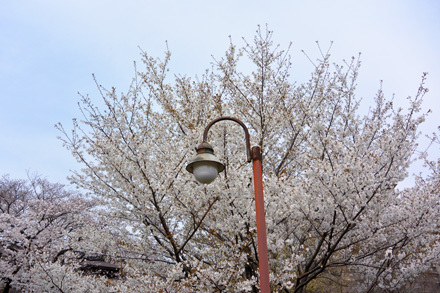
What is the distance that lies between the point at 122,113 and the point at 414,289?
1304cm

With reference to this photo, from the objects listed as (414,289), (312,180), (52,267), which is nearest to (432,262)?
(312,180)

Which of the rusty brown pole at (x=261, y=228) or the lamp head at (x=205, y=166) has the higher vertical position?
the lamp head at (x=205, y=166)

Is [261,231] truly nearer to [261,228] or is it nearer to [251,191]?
[261,228]

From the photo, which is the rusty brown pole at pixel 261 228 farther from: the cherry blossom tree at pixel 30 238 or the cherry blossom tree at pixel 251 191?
the cherry blossom tree at pixel 30 238

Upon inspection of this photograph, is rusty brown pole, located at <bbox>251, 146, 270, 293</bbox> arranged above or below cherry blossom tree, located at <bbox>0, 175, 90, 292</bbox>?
below

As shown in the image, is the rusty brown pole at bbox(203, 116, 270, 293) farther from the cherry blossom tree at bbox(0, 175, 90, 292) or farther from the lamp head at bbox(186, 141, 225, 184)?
the cherry blossom tree at bbox(0, 175, 90, 292)

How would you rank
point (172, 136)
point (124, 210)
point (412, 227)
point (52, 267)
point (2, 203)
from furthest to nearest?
1. point (2, 203)
2. point (52, 267)
3. point (172, 136)
4. point (124, 210)
5. point (412, 227)

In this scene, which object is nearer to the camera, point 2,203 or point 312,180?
point 312,180

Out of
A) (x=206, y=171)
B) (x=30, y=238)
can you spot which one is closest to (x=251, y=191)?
(x=206, y=171)

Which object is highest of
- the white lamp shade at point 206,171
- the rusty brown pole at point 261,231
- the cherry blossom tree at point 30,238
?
the cherry blossom tree at point 30,238

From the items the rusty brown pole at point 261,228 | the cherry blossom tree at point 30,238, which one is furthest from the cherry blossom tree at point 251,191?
the cherry blossom tree at point 30,238

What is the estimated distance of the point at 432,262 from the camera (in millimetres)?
7684

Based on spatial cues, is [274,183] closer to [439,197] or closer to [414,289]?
[439,197]

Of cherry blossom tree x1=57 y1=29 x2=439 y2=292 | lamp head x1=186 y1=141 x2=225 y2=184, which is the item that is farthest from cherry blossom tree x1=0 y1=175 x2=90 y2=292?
lamp head x1=186 y1=141 x2=225 y2=184
